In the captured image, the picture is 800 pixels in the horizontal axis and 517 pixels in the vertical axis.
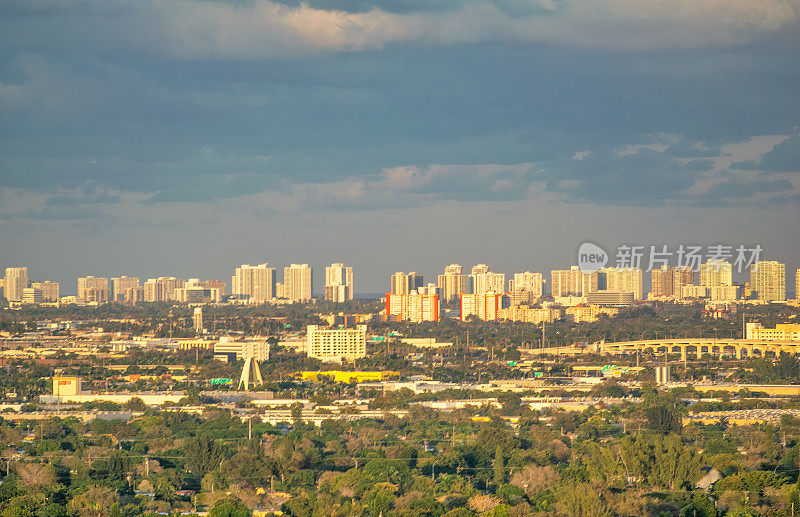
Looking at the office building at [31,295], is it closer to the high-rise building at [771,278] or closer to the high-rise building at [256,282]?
the high-rise building at [256,282]

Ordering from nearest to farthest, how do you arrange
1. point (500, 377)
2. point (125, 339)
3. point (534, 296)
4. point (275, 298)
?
point (500, 377)
point (125, 339)
point (534, 296)
point (275, 298)

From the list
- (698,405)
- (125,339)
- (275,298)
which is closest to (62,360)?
(125,339)

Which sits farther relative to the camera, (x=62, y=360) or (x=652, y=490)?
(x=62, y=360)

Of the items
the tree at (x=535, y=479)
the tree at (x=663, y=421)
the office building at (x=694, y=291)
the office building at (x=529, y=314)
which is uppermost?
the office building at (x=694, y=291)

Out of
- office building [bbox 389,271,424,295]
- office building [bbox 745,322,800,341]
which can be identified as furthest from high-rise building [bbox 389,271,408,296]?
office building [bbox 745,322,800,341]

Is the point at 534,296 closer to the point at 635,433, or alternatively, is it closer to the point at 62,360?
the point at 62,360

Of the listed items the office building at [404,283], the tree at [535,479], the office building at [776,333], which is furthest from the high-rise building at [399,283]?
the tree at [535,479]

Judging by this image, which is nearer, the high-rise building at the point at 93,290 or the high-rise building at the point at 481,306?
the high-rise building at the point at 481,306
